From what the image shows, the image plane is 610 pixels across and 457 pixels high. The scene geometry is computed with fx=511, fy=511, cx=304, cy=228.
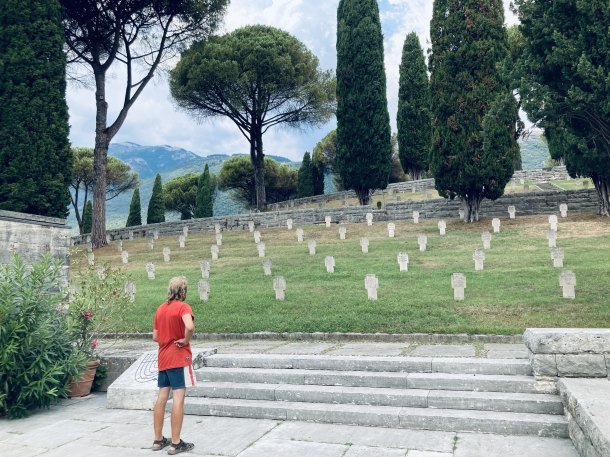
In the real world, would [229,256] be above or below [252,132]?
below

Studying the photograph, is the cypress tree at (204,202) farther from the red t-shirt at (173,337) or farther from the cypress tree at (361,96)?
the red t-shirt at (173,337)

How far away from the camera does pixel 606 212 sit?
2056cm

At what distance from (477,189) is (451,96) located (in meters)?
4.23

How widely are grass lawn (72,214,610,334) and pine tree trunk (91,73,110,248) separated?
511 cm

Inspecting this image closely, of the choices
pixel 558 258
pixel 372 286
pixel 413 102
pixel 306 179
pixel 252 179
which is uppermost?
pixel 413 102

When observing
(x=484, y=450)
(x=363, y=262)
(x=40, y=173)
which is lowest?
(x=484, y=450)

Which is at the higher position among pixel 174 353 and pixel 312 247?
pixel 312 247

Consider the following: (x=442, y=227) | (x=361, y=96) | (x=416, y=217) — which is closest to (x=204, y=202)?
(x=361, y=96)

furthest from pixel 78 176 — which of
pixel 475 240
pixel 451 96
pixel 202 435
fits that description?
pixel 202 435

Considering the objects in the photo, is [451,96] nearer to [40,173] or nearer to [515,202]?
[515,202]

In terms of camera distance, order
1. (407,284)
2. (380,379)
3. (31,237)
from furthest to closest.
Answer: (407,284), (31,237), (380,379)

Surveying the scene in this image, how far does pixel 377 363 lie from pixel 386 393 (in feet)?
2.49

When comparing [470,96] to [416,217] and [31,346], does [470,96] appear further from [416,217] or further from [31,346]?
[31,346]

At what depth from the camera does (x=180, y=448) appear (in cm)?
535
